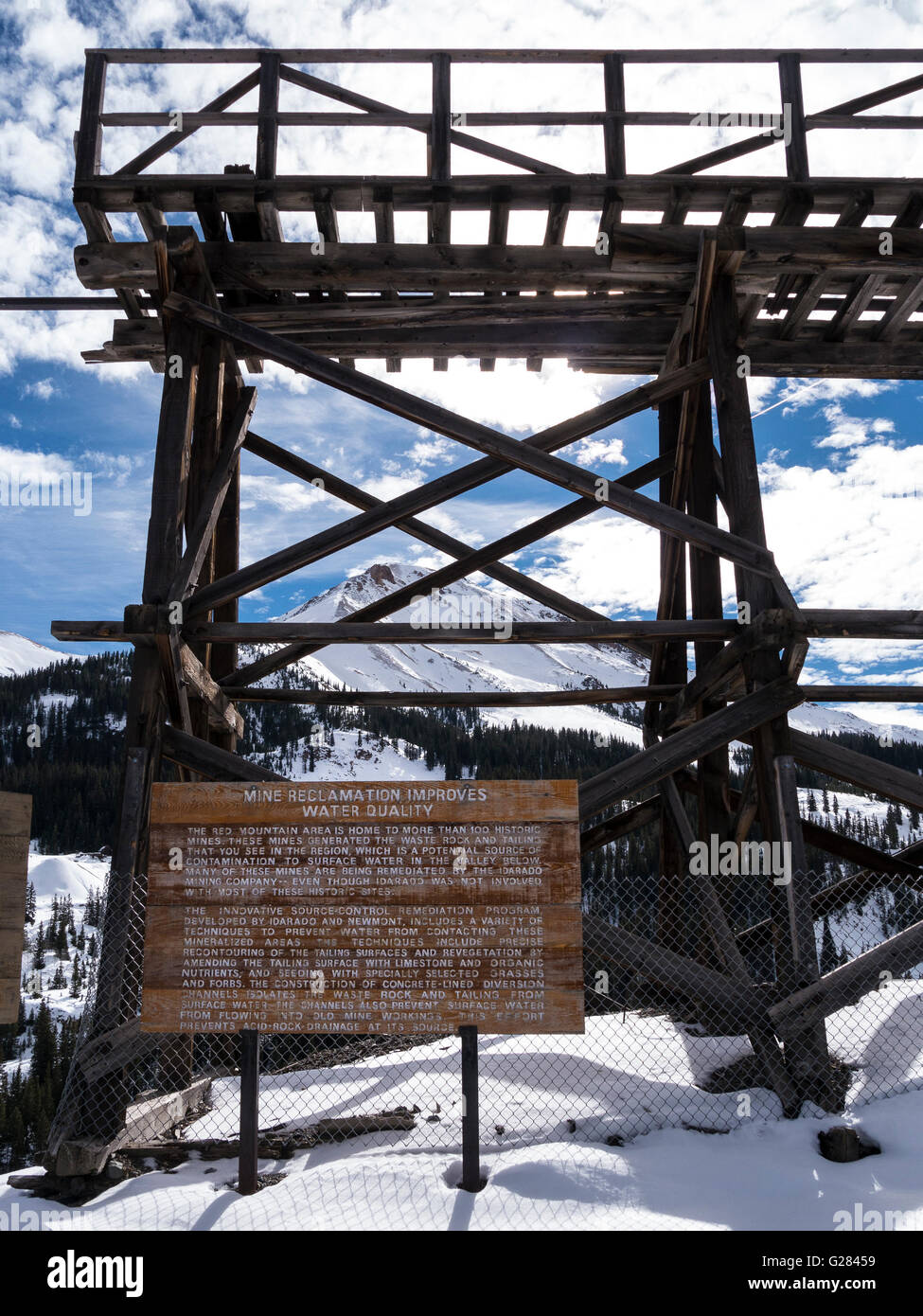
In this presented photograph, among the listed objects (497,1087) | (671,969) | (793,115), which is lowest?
(497,1087)

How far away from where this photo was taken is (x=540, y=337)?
31.3ft

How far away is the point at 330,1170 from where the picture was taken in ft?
18.7

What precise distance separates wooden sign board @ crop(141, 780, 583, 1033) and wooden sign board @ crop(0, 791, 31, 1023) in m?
0.95

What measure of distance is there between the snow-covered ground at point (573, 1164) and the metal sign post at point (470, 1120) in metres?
0.13

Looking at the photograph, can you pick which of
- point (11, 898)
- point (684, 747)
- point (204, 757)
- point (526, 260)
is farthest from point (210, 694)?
point (526, 260)

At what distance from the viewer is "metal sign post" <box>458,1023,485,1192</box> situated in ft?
17.6

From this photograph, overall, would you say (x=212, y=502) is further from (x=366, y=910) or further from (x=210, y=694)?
(x=366, y=910)

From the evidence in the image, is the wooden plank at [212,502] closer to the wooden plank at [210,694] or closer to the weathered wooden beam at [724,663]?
the wooden plank at [210,694]

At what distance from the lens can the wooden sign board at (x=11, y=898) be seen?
498 centimetres

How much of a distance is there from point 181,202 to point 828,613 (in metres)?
7.00

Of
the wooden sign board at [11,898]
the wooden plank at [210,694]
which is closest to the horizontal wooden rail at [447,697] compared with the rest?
the wooden plank at [210,694]

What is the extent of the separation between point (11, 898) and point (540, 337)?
24.3 feet

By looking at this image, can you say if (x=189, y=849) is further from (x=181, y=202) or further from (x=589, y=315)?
(x=589, y=315)

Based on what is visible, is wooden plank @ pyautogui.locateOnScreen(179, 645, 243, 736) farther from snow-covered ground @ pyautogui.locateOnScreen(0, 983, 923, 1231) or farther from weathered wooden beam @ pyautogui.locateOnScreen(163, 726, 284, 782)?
snow-covered ground @ pyautogui.locateOnScreen(0, 983, 923, 1231)
